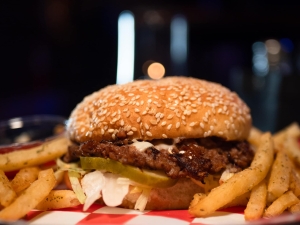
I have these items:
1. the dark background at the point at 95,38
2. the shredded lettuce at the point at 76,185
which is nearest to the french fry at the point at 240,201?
the shredded lettuce at the point at 76,185

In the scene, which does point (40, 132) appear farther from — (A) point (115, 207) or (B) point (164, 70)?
(B) point (164, 70)

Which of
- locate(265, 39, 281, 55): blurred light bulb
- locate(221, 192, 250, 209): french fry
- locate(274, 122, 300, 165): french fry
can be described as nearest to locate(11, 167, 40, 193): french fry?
locate(221, 192, 250, 209): french fry

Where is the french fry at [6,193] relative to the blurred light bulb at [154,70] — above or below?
below

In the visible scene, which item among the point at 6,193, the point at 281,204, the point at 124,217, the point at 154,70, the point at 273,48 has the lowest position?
the point at 124,217

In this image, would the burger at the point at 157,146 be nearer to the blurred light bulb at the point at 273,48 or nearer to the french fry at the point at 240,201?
the french fry at the point at 240,201

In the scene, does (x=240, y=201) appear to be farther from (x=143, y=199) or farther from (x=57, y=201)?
(x=57, y=201)

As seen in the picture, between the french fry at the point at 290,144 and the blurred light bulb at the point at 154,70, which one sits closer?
the french fry at the point at 290,144

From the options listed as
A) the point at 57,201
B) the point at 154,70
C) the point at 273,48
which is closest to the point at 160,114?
the point at 57,201
